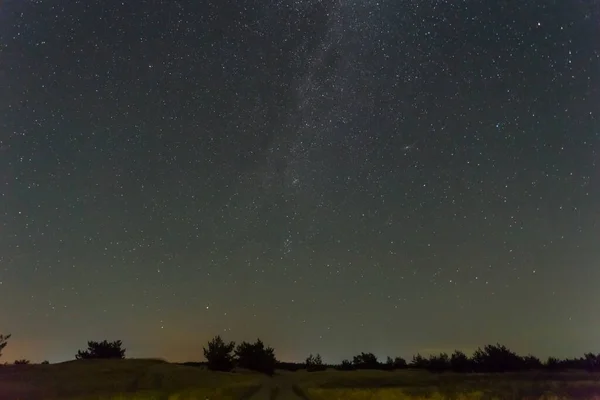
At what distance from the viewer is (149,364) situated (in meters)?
41.3

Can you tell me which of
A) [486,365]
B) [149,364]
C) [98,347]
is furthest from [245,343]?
[486,365]

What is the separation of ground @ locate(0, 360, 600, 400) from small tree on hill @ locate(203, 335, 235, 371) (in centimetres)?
172

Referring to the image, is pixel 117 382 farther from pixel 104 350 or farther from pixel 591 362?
pixel 591 362

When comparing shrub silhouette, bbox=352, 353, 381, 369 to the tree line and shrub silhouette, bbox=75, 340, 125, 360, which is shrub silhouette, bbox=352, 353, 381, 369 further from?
shrub silhouette, bbox=75, 340, 125, 360

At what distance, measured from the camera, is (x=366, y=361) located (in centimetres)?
5525

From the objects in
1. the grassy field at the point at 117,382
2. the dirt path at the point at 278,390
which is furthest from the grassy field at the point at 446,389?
the grassy field at the point at 117,382

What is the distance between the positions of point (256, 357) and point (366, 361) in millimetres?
14937

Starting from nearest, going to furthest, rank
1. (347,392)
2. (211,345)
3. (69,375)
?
(347,392) < (69,375) < (211,345)

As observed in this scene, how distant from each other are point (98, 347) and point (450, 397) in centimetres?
3171

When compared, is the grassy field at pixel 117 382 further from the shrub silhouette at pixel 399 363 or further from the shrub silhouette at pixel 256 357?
the shrub silhouette at pixel 399 363

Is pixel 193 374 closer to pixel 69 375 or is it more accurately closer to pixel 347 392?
pixel 69 375

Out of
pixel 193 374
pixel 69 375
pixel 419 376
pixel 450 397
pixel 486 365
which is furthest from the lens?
pixel 486 365

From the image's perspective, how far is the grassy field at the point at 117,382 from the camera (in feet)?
89.1

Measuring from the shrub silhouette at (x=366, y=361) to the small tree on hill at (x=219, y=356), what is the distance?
14.9 metres
